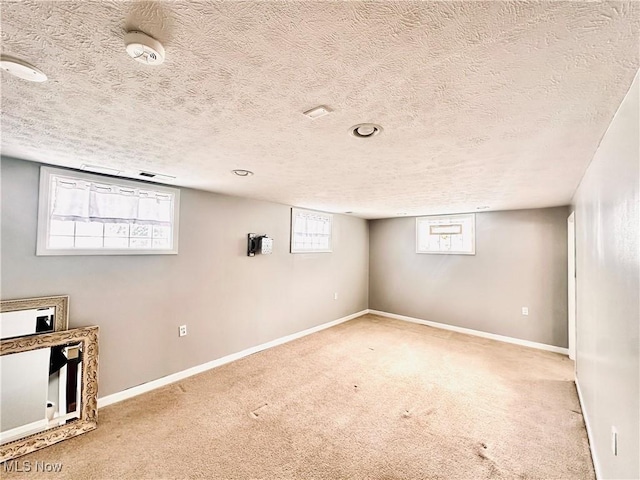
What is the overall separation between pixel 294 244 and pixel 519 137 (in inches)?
133

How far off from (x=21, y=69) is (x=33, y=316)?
2125 millimetres

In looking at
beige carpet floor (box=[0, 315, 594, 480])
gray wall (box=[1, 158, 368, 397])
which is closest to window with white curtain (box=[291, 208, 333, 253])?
gray wall (box=[1, 158, 368, 397])

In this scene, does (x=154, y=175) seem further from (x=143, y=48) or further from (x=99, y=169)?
(x=143, y=48)

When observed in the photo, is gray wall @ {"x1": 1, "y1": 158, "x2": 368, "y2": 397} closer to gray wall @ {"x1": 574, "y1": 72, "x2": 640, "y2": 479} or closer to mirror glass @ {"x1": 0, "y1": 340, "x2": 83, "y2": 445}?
mirror glass @ {"x1": 0, "y1": 340, "x2": 83, "y2": 445}

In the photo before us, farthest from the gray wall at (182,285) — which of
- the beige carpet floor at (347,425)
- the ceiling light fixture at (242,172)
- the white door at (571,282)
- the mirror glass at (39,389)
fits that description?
the white door at (571,282)

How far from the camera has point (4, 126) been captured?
1576 millimetres

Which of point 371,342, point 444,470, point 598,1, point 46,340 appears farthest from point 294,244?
point 598,1

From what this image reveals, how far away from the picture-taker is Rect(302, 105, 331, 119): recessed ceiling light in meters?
1.32

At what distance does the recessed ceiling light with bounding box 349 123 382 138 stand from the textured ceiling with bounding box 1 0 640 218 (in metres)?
0.06

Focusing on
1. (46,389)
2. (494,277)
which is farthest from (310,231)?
(46,389)

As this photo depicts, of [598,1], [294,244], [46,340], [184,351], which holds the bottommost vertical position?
[184,351]

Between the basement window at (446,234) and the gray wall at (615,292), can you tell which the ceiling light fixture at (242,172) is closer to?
the gray wall at (615,292)

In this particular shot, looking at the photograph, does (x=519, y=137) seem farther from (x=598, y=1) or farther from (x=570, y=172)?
(x=570, y=172)

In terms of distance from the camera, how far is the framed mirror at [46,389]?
2.06 m
